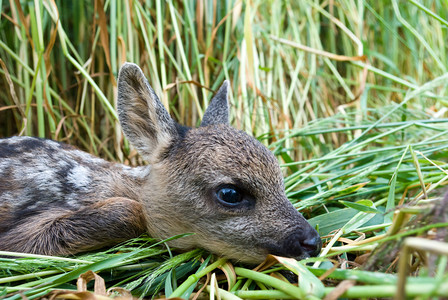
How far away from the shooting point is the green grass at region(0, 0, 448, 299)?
191 cm

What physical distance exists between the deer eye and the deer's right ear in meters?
0.56

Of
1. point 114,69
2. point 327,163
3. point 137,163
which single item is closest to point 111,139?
point 137,163

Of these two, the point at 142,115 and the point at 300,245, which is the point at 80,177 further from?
the point at 300,245

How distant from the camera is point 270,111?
13.8ft

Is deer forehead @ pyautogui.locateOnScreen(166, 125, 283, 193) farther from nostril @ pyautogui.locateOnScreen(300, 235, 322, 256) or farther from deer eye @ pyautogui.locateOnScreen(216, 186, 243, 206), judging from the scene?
nostril @ pyautogui.locateOnScreen(300, 235, 322, 256)


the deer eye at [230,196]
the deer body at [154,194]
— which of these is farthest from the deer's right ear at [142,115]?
the deer eye at [230,196]

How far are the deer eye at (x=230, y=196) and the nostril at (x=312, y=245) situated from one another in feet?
1.38

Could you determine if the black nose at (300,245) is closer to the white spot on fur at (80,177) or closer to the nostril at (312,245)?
the nostril at (312,245)

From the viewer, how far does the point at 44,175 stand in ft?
9.17

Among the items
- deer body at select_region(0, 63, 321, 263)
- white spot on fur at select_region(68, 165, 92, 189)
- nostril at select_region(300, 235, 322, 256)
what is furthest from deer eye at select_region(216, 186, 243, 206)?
white spot on fur at select_region(68, 165, 92, 189)

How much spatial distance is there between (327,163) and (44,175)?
213cm

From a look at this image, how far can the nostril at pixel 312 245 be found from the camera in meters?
2.08

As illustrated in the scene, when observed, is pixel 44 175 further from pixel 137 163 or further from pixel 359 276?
pixel 359 276

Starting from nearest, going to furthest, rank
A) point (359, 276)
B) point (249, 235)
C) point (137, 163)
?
point (359, 276) < point (249, 235) < point (137, 163)
